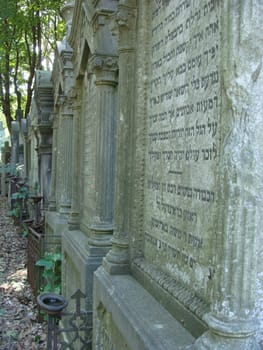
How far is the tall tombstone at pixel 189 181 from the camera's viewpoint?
1.82 m

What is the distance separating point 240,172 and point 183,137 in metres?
0.86

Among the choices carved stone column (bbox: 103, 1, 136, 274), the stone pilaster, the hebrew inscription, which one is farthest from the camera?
carved stone column (bbox: 103, 1, 136, 274)

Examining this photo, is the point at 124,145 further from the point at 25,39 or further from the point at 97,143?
the point at 25,39

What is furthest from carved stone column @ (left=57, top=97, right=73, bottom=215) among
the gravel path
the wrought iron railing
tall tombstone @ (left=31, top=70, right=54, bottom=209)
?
the wrought iron railing

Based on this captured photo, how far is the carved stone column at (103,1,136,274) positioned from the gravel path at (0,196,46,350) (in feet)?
8.42

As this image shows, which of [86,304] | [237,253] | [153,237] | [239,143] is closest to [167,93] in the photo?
[153,237]

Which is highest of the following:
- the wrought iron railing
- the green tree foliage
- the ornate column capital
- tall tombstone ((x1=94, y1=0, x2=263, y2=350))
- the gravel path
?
the green tree foliage

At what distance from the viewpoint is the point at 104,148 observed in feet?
15.1

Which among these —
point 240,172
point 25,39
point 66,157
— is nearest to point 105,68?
point 66,157

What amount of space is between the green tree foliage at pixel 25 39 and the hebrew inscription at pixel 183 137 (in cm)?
1468

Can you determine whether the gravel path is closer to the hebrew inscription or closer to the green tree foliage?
the hebrew inscription

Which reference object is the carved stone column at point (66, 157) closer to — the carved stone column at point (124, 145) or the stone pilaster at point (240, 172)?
the carved stone column at point (124, 145)

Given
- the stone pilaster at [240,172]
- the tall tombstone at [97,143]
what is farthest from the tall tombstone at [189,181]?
the tall tombstone at [97,143]

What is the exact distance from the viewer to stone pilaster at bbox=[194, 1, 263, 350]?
1.80m
